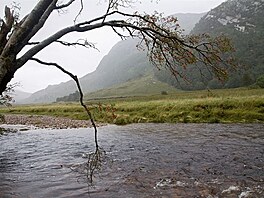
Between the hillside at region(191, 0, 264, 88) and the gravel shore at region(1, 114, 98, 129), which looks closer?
the gravel shore at region(1, 114, 98, 129)

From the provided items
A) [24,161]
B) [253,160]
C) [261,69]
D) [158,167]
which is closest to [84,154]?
[24,161]

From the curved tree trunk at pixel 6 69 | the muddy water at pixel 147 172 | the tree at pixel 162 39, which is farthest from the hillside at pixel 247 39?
the curved tree trunk at pixel 6 69

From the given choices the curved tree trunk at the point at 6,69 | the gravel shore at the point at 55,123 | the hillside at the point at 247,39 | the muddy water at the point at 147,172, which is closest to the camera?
the curved tree trunk at the point at 6,69

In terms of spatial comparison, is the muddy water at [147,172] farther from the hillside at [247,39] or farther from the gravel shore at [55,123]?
the hillside at [247,39]

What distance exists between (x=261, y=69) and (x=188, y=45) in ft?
446

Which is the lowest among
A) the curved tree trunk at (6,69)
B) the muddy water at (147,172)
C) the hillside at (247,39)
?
the muddy water at (147,172)

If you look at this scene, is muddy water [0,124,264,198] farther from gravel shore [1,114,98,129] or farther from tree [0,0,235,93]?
gravel shore [1,114,98,129]

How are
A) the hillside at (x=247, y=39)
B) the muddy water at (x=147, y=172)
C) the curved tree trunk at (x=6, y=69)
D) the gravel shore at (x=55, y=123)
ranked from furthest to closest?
the hillside at (x=247, y=39) → the gravel shore at (x=55, y=123) → the muddy water at (x=147, y=172) → the curved tree trunk at (x=6, y=69)

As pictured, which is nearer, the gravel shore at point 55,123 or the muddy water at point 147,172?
the muddy water at point 147,172

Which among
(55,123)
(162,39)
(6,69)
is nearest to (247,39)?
(55,123)

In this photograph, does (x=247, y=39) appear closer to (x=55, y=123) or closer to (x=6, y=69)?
(x=55, y=123)

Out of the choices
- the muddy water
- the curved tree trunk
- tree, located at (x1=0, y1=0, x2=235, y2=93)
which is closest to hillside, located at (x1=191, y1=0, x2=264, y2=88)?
the muddy water

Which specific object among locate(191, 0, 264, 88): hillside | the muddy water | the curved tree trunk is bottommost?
the muddy water

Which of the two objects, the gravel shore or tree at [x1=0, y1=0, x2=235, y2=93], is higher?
tree at [x1=0, y1=0, x2=235, y2=93]
